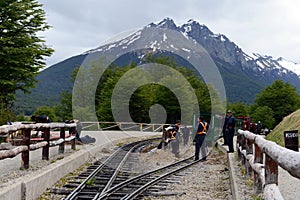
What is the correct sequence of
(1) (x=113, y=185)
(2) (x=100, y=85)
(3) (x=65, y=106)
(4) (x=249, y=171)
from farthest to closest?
(3) (x=65, y=106) → (2) (x=100, y=85) → (1) (x=113, y=185) → (4) (x=249, y=171)

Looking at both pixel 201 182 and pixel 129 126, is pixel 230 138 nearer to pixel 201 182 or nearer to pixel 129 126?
pixel 201 182

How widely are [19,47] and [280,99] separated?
256ft

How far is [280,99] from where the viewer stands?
93.1 metres

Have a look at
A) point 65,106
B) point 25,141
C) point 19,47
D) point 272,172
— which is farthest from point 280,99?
point 272,172

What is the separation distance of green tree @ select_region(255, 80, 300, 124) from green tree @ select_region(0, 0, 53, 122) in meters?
73.6

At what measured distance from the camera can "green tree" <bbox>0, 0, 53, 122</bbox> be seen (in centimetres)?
2492

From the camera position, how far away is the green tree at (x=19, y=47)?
981 inches

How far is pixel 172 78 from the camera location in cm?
5978

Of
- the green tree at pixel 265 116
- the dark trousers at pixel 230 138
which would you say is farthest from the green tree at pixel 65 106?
the dark trousers at pixel 230 138

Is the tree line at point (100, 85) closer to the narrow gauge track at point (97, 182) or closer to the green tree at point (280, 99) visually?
the green tree at point (280, 99)

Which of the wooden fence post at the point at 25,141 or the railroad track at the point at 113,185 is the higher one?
the wooden fence post at the point at 25,141

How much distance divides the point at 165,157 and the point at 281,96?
3209 inches

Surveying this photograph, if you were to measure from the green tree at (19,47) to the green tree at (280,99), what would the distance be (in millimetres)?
73580

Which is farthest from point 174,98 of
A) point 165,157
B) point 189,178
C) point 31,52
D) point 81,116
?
point 189,178
